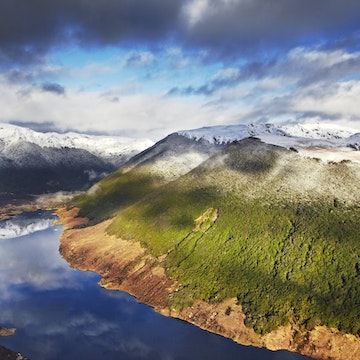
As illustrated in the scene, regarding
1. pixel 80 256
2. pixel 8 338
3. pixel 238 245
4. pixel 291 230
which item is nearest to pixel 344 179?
pixel 291 230

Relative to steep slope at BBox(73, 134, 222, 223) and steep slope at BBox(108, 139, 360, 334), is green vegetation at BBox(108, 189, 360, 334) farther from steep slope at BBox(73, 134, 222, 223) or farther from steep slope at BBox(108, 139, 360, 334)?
steep slope at BBox(73, 134, 222, 223)

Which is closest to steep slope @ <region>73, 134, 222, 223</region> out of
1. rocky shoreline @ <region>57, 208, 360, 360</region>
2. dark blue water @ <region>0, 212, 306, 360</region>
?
rocky shoreline @ <region>57, 208, 360, 360</region>

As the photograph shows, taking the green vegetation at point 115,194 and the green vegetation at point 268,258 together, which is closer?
the green vegetation at point 268,258

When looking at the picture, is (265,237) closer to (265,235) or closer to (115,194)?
(265,235)

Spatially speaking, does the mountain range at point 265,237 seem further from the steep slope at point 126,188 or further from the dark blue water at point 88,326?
the steep slope at point 126,188

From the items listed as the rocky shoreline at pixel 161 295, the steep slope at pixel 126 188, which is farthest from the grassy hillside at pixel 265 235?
the steep slope at pixel 126 188

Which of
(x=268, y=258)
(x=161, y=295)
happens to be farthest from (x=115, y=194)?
(x=268, y=258)

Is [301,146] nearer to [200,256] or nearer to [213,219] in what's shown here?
[213,219]
